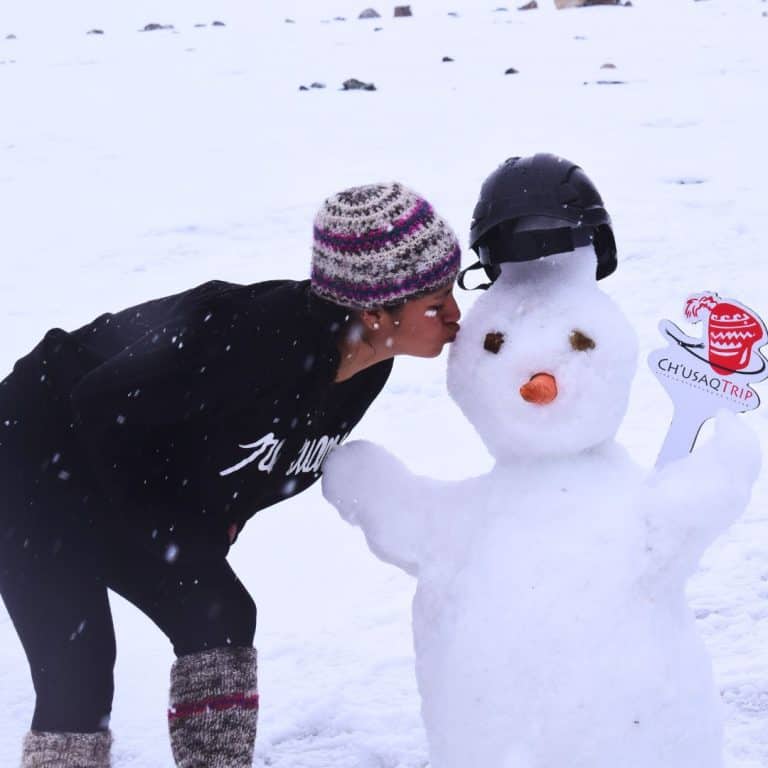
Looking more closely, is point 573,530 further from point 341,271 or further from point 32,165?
point 32,165

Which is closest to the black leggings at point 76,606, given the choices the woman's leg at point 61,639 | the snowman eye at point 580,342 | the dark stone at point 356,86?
the woman's leg at point 61,639


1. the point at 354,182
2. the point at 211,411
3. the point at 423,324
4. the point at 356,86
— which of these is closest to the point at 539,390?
the point at 423,324

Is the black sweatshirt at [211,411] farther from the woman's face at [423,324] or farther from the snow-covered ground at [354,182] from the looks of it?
the snow-covered ground at [354,182]

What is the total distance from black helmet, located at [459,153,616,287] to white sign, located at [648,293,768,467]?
206 millimetres

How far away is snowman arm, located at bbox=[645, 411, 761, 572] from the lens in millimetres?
1455

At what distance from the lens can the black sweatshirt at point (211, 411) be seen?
157 cm

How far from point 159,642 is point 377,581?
22.5 inches

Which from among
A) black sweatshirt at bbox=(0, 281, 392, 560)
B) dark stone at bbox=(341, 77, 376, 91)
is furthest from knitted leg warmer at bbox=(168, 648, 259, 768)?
dark stone at bbox=(341, 77, 376, 91)

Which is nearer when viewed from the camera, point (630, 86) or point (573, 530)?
point (573, 530)

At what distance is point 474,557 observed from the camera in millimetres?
1537

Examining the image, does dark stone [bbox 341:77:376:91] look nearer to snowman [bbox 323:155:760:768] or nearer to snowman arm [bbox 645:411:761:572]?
snowman [bbox 323:155:760:768]

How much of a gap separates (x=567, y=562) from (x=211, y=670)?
0.58m

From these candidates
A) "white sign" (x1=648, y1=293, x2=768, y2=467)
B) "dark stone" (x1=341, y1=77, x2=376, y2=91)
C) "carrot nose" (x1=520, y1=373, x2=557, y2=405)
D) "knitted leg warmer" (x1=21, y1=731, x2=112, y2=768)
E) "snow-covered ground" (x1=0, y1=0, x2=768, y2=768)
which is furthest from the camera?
"dark stone" (x1=341, y1=77, x2=376, y2=91)

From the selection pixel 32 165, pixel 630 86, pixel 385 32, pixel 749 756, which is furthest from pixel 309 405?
pixel 385 32
